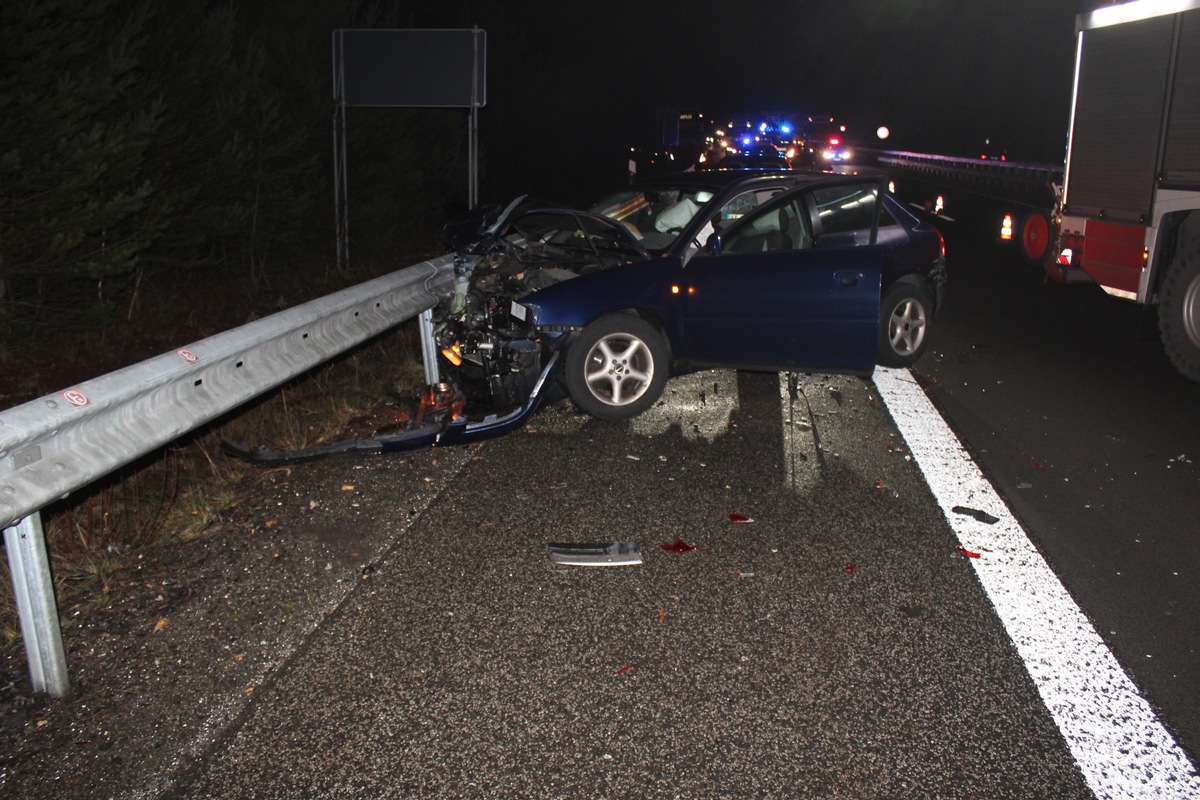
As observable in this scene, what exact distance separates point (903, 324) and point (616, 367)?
2.98 m

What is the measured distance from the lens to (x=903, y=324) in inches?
348

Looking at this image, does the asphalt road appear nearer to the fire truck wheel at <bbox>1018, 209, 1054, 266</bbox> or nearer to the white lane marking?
the white lane marking

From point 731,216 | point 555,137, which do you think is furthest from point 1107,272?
point 555,137

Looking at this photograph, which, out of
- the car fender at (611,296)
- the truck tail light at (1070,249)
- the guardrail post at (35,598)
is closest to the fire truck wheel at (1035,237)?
the truck tail light at (1070,249)

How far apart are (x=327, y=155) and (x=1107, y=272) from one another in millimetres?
10378

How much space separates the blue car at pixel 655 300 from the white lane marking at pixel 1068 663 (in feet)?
5.52

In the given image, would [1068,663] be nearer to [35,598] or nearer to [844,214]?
[35,598]

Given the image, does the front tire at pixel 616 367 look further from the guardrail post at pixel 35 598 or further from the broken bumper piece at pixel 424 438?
the guardrail post at pixel 35 598

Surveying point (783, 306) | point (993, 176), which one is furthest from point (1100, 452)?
point (993, 176)

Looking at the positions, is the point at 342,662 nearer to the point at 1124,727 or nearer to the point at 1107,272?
the point at 1124,727

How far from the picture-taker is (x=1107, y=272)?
10180 mm

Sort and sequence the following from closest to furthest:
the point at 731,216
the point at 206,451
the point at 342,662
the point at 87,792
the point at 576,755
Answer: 1. the point at 87,792
2. the point at 576,755
3. the point at 342,662
4. the point at 206,451
5. the point at 731,216

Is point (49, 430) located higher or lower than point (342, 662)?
higher

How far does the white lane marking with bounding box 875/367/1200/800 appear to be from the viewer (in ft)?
10.6
